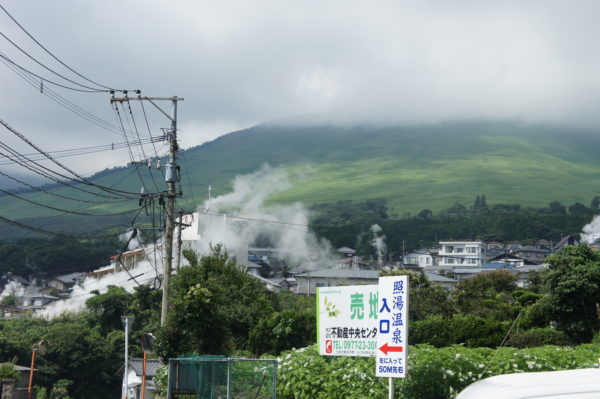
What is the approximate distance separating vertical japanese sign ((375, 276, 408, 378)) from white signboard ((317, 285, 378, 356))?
248 cm

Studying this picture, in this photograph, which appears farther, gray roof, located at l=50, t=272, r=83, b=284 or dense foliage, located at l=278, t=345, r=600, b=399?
gray roof, located at l=50, t=272, r=83, b=284

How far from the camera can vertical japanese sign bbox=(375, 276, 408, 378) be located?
10367 millimetres

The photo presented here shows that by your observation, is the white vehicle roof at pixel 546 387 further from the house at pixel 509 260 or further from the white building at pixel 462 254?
the white building at pixel 462 254

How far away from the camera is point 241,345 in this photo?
3662cm

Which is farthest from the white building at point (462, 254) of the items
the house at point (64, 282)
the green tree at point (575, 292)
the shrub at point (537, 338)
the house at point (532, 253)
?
the shrub at point (537, 338)

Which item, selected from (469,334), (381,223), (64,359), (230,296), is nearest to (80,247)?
(381,223)

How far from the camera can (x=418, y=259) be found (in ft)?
A: 509

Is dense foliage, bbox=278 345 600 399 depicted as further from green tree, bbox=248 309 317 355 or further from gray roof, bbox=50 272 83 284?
gray roof, bbox=50 272 83 284

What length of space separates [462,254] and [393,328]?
137062 mm

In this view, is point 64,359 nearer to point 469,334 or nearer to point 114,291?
point 114,291

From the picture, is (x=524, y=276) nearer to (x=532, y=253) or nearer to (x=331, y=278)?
(x=331, y=278)

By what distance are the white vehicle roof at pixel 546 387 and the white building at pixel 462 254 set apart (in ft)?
456

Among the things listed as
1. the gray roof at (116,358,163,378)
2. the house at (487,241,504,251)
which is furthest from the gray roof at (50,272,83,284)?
the gray roof at (116,358,163,378)

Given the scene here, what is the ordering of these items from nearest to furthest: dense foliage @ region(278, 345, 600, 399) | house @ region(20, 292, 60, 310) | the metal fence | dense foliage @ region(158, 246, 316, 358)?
dense foliage @ region(278, 345, 600, 399)
the metal fence
dense foliage @ region(158, 246, 316, 358)
house @ region(20, 292, 60, 310)
